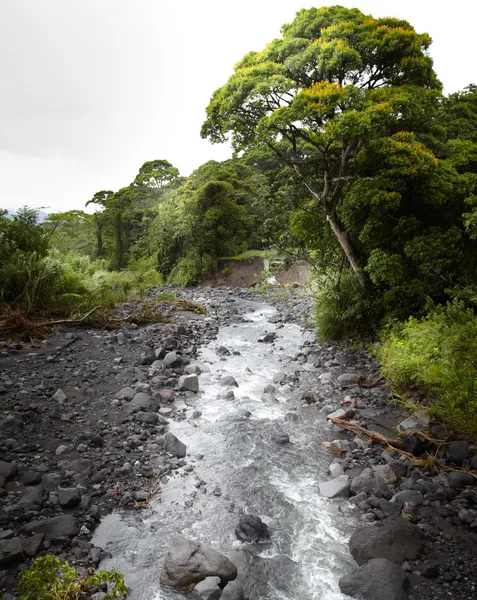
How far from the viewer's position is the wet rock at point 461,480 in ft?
16.0

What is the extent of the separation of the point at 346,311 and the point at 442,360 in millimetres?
4335

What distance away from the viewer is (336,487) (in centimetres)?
519

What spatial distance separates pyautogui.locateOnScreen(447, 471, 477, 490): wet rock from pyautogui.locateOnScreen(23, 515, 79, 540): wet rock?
4.86 meters

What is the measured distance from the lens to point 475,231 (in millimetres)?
7816

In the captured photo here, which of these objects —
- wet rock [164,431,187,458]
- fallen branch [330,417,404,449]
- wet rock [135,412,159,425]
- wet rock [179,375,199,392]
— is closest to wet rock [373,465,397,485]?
fallen branch [330,417,404,449]

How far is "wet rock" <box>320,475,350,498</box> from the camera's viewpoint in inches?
201

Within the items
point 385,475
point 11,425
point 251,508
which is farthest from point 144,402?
point 385,475

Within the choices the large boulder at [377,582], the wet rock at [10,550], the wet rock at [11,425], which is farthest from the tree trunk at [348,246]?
the wet rock at [10,550]

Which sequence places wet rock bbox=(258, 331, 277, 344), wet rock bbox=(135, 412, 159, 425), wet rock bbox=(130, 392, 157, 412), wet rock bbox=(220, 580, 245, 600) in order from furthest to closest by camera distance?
1. wet rock bbox=(258, 331, 277, 344)
2. wet rock bbox=(130, 392, 157, 412)
3. wet rock bbox=(135, 412, 159, 425)
4. wet rock bbox=(220, 580, 245, 600)

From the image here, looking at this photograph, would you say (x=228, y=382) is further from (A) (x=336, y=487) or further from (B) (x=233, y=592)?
(B) (x=233, y=592)

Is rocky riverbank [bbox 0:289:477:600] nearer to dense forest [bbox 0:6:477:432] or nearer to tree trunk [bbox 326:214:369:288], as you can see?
dense forest [bbox 0:6:477:432]

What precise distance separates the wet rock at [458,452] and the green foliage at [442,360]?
0.36 metres

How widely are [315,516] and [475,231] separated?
6.75 meters

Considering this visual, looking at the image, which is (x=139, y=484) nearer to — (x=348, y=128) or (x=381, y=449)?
(x=381, y=449)
